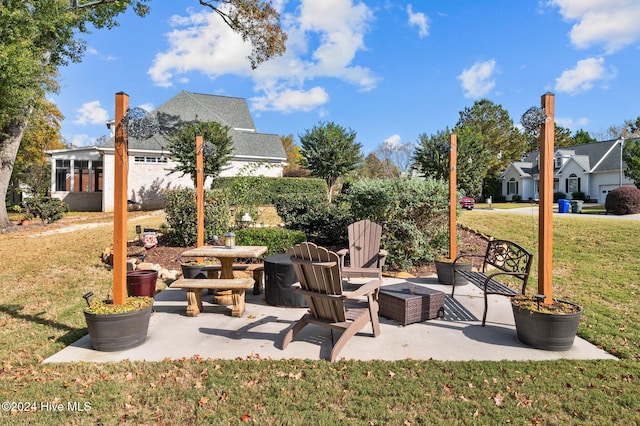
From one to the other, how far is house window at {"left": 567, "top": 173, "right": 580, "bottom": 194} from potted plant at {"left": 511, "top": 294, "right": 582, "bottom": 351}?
3612cm

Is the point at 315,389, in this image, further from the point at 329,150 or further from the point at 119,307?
the point at 329,150

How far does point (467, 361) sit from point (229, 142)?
17964 millimetres

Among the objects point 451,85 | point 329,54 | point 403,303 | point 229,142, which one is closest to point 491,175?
point 451,85

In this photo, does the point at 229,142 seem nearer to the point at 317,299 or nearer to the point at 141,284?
the point at 141,284

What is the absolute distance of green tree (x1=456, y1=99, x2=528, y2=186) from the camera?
37.3 meters

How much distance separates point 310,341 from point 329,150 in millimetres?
20076

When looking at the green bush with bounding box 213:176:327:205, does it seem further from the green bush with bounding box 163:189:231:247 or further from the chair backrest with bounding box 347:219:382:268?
the chair backrest with bounding box 347:219:382:268

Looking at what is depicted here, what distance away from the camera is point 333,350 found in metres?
3.30

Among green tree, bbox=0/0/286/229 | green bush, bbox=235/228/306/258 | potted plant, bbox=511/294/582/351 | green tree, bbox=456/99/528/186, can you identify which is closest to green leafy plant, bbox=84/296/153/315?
potted plant, bbox=511/294/582/351

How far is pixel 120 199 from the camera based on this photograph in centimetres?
367

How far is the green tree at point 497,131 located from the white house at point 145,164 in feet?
75.8

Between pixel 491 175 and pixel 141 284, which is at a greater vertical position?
pixel 491 175

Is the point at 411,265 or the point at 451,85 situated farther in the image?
the point at 451,85

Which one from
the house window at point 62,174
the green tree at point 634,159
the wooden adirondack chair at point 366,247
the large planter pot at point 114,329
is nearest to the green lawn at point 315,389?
the large planter pot at point 114,329
